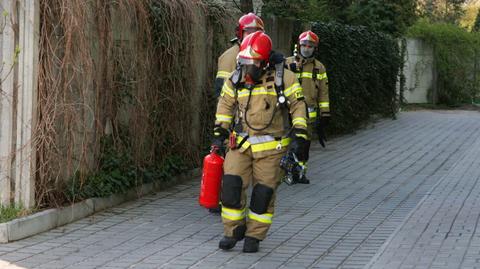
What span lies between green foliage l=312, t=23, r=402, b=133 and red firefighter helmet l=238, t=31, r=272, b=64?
8.76 m

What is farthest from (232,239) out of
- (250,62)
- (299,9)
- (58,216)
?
(299,9)

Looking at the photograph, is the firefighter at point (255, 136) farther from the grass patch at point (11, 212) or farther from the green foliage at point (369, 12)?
the green foliage at point (369, 12)

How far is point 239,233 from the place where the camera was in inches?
313

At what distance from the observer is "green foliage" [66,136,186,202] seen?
9.16m

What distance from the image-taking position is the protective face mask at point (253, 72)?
312 inches

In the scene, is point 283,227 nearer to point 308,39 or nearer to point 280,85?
point 280,85

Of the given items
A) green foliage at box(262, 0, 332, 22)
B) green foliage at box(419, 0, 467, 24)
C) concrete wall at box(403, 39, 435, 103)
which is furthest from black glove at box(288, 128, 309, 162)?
green foliage at box(419, 0, 467, 24)

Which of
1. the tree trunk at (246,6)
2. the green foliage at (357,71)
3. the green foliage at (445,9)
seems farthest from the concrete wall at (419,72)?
the tree trunk at (246,6)

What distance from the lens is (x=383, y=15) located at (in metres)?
26.8

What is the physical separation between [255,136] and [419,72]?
19676 millimetres

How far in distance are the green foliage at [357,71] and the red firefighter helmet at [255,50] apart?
8765mm

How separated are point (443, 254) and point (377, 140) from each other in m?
9.90

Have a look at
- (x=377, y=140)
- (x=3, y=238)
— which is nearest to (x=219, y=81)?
(x=3, y=238)

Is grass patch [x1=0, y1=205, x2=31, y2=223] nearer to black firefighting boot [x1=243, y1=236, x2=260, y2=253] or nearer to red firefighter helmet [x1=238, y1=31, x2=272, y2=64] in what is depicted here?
black firefighting boot [x1=243, y1=236, x2=260, y2=253]
